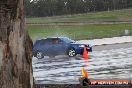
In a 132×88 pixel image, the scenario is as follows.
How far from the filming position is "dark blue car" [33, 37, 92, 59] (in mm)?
31828

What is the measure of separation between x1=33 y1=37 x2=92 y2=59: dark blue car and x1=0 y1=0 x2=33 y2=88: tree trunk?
80.7 ft

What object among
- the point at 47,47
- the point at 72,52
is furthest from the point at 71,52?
the point at 47,47

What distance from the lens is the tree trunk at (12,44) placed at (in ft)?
22.6

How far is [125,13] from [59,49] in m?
71.1

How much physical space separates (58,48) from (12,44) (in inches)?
1003

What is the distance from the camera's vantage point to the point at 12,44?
696 centimetres

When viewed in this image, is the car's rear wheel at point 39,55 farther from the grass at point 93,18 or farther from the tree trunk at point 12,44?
the grass at point 93,18

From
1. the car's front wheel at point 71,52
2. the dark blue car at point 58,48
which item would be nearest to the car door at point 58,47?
the dark blue car at point 58,48

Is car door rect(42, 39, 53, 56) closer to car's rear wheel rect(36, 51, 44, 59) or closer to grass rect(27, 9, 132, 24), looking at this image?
car's rear wheel rect(36, 51, 44, 59)

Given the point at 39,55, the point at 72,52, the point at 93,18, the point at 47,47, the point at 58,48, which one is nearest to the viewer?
the point at 72,52

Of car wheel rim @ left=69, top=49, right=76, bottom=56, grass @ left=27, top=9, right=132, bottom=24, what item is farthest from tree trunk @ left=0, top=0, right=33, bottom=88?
grass @ left=27, top=9, right=132, bottom=24

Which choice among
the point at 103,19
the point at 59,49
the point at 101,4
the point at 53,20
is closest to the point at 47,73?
the point at 59,49

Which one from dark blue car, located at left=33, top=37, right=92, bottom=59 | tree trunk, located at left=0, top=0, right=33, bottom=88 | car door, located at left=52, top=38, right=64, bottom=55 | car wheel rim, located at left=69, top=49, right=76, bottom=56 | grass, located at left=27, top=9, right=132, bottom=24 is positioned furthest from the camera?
grass, located at left=27, top=9, right=132, bottom=24

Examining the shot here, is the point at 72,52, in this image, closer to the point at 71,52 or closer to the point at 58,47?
the point at 71,52
